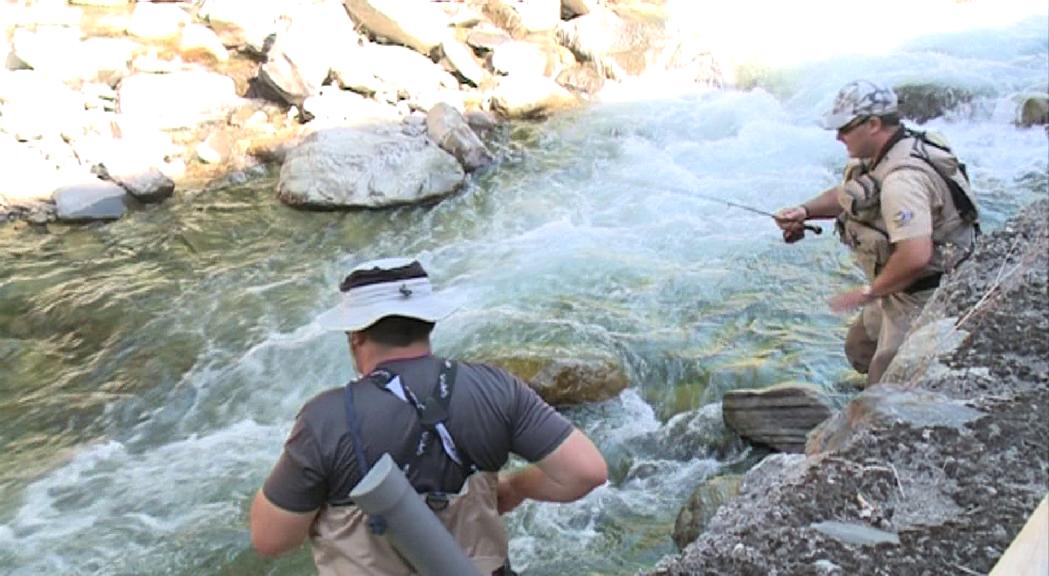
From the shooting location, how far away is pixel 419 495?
2.40 meters

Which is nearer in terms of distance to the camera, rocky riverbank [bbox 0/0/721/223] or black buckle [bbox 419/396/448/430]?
black buckle [bbox 419/396/448/430]

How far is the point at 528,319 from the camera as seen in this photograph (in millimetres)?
8305

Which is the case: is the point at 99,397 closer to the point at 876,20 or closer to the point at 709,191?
the point at 709,191

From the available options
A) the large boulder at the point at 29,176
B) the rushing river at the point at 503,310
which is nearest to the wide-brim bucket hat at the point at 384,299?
the rushing river at the point at 503,310

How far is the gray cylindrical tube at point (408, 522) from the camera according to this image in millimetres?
2100

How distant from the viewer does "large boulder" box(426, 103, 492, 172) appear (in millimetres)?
11906

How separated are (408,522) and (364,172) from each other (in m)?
9.27

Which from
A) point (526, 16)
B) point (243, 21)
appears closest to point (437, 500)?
point (243, 21)

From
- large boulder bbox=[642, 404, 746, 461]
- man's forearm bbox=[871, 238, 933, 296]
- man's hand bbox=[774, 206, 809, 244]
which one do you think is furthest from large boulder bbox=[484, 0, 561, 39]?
man's forearm bbox=[871, 238, 933, 296]

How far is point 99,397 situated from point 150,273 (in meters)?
2.36

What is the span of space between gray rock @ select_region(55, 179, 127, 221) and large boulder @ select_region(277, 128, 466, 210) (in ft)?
5.72

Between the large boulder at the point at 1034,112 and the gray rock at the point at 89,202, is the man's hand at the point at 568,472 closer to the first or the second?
the gray rock at the point at 89,202

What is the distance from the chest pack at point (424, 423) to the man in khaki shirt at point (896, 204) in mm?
2615

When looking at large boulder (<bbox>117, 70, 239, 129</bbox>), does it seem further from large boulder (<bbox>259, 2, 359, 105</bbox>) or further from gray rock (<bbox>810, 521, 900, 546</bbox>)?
gray rock (<bbox>810, 521, 900, 546</bbox>)
